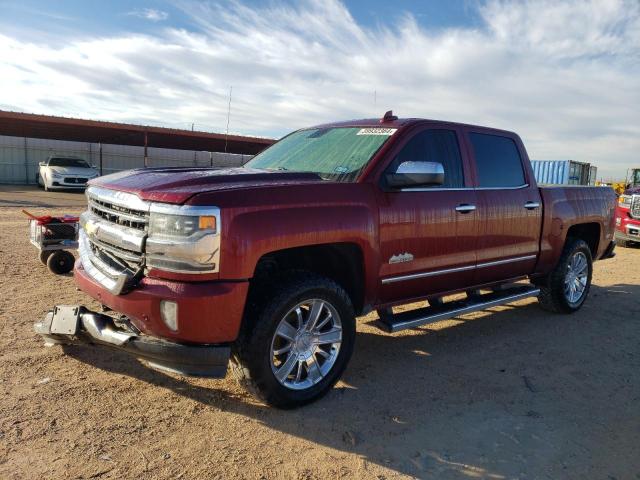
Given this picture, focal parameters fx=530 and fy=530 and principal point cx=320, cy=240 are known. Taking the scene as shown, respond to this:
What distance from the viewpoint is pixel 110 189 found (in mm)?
3531

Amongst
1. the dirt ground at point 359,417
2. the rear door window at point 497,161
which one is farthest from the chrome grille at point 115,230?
the rear door window at point 497,161

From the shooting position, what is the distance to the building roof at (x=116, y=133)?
92.3ft

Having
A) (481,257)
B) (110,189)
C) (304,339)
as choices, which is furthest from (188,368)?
(481,257)

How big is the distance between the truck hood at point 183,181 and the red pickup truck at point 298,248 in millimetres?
15

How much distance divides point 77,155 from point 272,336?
32.7 meters

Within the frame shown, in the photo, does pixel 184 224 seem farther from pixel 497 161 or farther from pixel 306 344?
pixel 497 161

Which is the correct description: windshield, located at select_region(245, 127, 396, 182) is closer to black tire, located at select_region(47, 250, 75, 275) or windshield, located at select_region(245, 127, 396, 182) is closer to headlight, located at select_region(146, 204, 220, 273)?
headlight, located at select_region(146, 204, 220, 273)

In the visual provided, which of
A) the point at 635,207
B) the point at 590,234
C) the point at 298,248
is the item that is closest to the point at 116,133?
the point at 635,207

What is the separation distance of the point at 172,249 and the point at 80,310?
0.97 meters

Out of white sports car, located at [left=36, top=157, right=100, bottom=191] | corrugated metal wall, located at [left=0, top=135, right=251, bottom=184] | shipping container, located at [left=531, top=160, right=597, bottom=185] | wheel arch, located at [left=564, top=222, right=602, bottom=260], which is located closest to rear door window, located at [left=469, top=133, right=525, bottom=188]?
wheel arch, located at [left=564, top=222, right=602, bottom=260]

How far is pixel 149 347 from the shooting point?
3084 mm

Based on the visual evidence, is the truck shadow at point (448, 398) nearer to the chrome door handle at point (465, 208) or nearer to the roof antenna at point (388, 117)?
the chrome door handle at point (465, 208)

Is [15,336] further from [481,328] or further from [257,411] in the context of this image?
[481,328]

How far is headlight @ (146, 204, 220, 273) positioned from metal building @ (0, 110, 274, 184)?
2679cm
